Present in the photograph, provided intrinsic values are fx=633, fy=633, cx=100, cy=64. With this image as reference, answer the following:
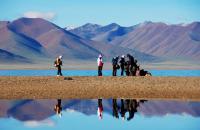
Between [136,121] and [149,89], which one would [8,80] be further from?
[136,121]

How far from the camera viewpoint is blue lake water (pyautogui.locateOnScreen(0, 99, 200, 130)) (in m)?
19.1

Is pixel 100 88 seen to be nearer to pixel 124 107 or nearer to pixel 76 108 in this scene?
pixel 76 108

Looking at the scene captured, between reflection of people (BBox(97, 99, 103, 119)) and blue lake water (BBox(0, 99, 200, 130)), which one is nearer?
blue lake water (BBox(0, 99, 200, 130))

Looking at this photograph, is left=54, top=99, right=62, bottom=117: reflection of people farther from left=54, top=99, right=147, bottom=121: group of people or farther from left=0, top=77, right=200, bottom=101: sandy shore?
left=0, top=77, right=200, bottom=101: sandy shore

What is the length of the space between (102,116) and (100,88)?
10.9 m

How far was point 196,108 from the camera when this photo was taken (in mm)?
24594

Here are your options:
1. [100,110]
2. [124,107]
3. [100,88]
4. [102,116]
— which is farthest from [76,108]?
[100,88]

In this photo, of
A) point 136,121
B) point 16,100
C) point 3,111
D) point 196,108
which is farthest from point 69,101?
point 136,121

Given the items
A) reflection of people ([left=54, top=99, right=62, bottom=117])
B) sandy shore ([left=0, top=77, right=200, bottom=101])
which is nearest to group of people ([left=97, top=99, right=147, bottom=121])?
reflection of people ([left=54, top=99, right=62, bottom=117])

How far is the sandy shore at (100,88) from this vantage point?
31016 mm

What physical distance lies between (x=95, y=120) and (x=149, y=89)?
1190 centimetres

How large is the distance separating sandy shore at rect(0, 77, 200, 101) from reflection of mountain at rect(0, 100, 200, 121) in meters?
2.26

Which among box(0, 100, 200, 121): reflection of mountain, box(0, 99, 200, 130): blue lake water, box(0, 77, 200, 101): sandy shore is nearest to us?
box(0, 99, 200, 130): blue lake water

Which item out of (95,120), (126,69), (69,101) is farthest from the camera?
(126,69)
